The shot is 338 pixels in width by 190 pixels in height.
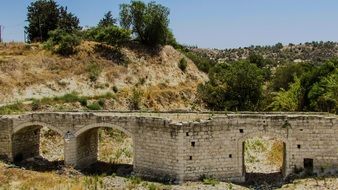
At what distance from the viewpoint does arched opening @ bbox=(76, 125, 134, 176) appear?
82.0 feet

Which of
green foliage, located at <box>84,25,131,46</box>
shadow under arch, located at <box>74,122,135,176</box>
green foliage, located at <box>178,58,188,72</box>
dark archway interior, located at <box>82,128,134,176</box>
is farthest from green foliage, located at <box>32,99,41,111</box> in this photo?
green foliage, located at <box>178,58,188,72</box>

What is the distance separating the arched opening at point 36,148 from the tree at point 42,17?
20.1 meters

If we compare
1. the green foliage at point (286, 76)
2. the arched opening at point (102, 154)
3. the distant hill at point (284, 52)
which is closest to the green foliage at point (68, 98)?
the arched opening at point (102, 154)

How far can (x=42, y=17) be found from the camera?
47.2m

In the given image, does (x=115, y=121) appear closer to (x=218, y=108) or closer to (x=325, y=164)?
(x=325, y=164)

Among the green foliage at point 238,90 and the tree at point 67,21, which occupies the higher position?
the tree at point 67,21

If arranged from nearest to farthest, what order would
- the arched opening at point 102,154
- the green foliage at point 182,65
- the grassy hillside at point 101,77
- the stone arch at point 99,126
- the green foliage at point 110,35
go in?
the stone arch at point 99,126 < the arched opening at point 102,154 < the grassy hillside at point 101,77 < the green foliage at point 110,35 < the green foliage at point 182,65

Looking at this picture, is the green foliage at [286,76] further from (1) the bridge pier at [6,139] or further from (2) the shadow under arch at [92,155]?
(1) the bridge pier at [6,139]

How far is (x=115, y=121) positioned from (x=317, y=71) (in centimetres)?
2015

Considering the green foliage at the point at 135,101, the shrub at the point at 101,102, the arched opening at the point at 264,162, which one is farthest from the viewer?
the green foliage at the point at 135,101

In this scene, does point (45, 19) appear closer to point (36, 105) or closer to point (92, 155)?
point (36, 105)

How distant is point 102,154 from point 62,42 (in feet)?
58.4

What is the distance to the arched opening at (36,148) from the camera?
2594 cm

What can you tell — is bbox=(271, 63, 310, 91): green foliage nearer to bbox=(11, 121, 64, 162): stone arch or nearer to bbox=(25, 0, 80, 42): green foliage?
bbox=(25, 0, 80, 42): green foliage
